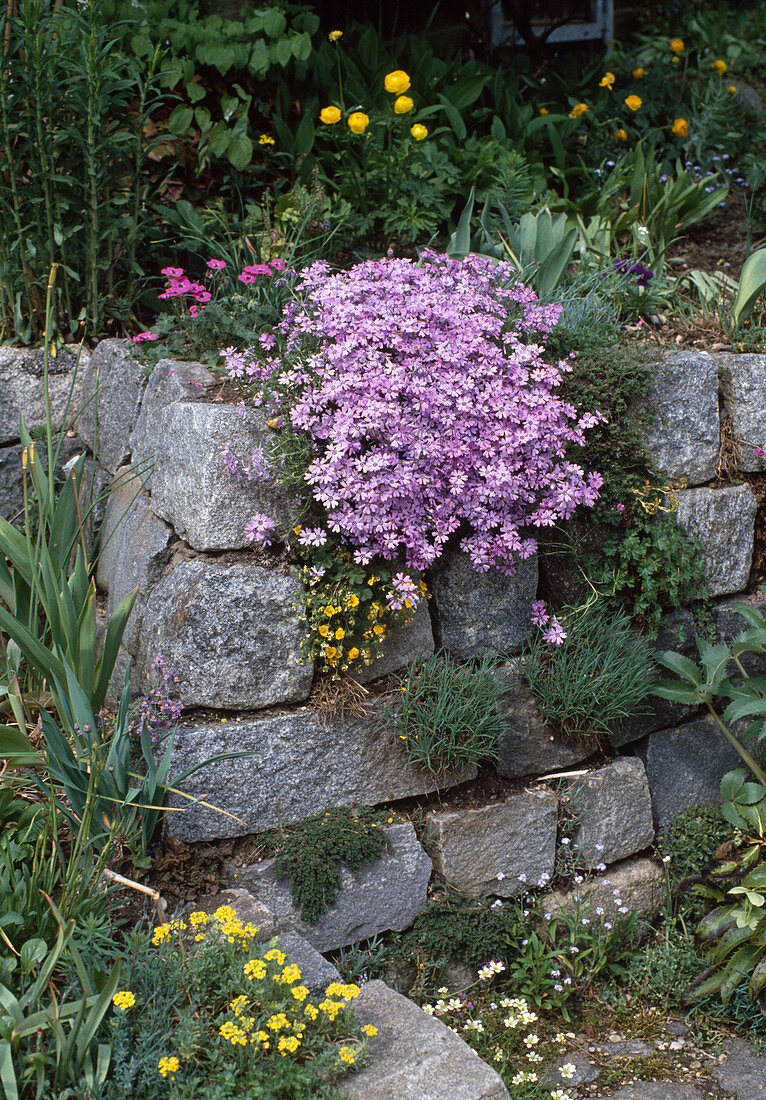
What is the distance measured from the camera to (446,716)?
2.50 meters

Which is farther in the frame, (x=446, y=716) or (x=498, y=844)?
A: (x=498, y=844)

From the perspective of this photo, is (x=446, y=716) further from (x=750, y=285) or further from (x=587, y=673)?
(x=750, y=285)

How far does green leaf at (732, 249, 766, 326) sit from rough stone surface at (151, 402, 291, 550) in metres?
1.79

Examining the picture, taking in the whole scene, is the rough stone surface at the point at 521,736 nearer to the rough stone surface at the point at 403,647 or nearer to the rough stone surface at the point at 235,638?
the rough stone surface at the point at 403,647

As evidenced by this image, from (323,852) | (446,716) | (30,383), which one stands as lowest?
(323,852)

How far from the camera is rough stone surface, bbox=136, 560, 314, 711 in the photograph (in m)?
2.44

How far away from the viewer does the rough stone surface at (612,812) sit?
2740 mm

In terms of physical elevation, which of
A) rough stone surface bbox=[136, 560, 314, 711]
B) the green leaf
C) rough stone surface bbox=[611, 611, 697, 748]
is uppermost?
the green leaf

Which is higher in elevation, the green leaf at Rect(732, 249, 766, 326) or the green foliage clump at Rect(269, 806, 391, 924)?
the green leaf at Rect(732, 249, 766, 326)

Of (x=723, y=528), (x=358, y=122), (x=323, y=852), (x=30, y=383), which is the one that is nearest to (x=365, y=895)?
(x=323, y=852)

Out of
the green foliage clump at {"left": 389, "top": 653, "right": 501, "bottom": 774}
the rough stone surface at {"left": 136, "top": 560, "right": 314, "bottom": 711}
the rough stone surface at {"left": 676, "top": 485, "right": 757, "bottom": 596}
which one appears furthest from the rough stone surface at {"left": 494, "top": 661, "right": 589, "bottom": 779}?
the rough stone surface at {"left": 676, "top": 485, "right": 757, "bottom": 596}

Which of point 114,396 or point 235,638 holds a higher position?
point 114,396

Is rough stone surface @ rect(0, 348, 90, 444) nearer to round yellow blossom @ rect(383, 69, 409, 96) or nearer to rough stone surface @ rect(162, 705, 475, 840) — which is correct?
round yellow blossom @ rect(383, 69, 409, 96)

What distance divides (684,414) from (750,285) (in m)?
0.66
